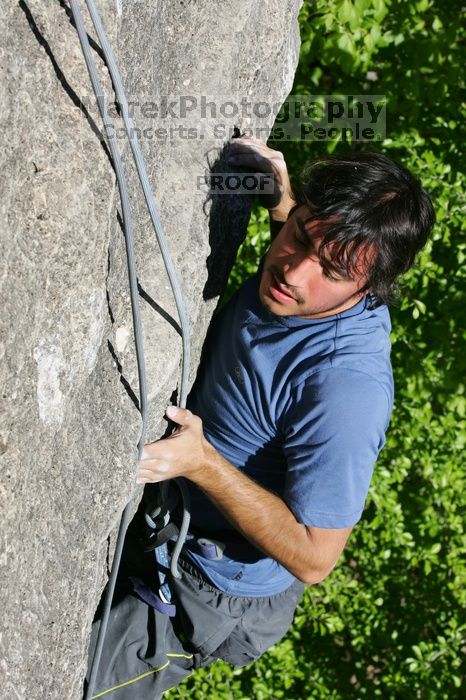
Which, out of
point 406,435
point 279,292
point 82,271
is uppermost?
point 82,271

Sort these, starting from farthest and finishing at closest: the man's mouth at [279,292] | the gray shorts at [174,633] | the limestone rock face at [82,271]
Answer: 1. the gray shorts at [174,633]
2. the man's mouth at [279,292]
3. the limestone rock face at [82,271]

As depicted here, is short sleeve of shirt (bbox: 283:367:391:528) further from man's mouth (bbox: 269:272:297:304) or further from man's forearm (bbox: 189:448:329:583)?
man's mouth (bbox: 269:272:297:304)

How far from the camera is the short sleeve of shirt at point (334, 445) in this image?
2170 mm

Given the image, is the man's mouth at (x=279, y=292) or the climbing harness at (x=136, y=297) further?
the man's mouth at (x=279, y=292)

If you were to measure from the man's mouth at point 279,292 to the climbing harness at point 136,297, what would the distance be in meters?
0.31

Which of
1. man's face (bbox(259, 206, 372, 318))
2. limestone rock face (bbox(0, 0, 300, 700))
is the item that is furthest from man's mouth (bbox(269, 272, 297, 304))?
limestone rock face (bbox(0, 0, 300, 700))

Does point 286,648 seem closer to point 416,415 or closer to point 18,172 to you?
point 416,415

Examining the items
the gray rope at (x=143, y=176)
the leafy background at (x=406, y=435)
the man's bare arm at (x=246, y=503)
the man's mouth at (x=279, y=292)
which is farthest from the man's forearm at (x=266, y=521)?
the leafy background at (x=406, y=435)

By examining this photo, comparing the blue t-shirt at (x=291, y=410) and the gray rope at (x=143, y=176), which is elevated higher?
the gray rope at (x=143, y=176)

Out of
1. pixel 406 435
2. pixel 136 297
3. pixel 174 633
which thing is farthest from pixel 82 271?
pixel 406 435

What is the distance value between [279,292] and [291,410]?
1.02ft

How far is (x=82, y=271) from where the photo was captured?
1.75 meters

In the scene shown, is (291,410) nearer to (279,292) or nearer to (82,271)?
(279,292)

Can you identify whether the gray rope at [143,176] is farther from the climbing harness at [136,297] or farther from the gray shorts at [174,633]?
the gray shorts at [174,633]
